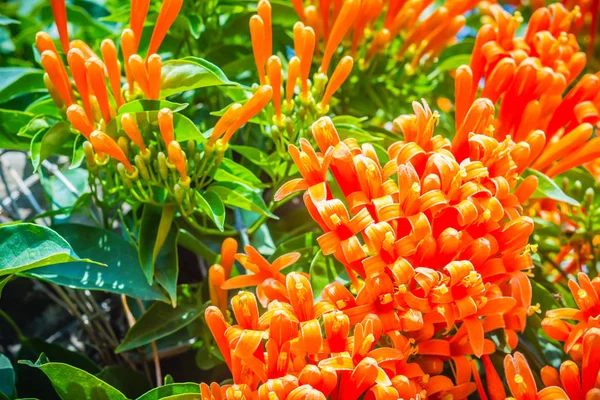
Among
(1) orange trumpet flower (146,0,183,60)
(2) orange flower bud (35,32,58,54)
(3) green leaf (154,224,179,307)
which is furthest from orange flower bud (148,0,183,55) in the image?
(3) green leaf (154,224,179,307)

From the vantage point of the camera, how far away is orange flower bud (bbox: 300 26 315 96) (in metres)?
0.74

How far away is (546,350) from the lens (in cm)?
89

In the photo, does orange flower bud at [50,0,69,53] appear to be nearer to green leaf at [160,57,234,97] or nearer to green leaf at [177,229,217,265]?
green leaf at [160,57,234,97]

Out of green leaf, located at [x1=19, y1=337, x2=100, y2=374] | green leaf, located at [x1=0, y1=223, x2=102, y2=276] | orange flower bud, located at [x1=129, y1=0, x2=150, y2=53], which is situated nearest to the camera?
green leaf, located at [x1=0, y1=223, x2=102, y2=276]

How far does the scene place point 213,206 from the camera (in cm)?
74

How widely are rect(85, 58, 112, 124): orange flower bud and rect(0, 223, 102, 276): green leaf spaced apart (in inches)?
5.4

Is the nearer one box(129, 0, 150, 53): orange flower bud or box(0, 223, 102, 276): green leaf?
box(0, 223, 102, 276): green leaf

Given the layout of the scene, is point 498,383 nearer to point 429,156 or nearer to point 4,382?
point 429,156

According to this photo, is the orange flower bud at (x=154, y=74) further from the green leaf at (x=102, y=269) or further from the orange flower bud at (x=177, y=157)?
the green leaf at (x=102, y=269)

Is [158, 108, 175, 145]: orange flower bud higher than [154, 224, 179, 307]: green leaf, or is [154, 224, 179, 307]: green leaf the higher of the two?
[158, 108, 175, 145]: orange flower bud

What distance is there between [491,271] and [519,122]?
0.24 metres

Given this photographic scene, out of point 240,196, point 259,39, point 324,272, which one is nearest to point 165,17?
point 259,39

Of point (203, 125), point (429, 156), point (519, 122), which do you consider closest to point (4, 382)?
point (203, 125)

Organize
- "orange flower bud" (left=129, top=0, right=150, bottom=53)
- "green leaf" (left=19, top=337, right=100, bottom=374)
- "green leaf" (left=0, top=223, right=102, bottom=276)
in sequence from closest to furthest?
"green leaf" (left=0, top=223, right=102, bottom=276) → "orange flower bud" (left=129, top=0, right=150, bottom=53) → "green leaf" (left=19, top=337, right=100, bottom=374)
